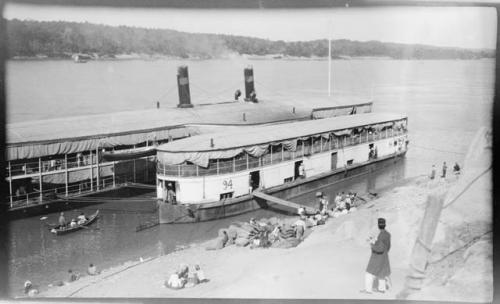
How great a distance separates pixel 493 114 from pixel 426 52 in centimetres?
185

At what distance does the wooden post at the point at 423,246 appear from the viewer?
857cm

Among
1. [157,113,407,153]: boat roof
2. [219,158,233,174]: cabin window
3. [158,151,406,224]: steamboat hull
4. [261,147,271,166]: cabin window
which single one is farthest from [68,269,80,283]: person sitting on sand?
[261,147,271,166]: cabin window

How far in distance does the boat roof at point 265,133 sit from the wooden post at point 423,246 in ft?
21.9

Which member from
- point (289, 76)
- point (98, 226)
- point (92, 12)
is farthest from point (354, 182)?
point (92, 12)

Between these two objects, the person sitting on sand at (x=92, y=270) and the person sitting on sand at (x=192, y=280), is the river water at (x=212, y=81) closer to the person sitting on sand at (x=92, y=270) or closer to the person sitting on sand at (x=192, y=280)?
the person sitting on sand at (x=92, y=270)

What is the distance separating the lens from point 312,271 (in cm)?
920

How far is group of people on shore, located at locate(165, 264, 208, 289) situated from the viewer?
9383 millimetres

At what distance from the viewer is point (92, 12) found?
31.1ft

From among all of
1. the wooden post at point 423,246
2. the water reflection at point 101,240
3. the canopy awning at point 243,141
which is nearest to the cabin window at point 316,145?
the canopy awning at point 243,141

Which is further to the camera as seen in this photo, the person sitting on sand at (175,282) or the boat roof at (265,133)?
the boat roof at (265,133)

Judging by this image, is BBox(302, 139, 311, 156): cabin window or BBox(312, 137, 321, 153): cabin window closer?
BBox(302, 139, 311, 156): cabin window

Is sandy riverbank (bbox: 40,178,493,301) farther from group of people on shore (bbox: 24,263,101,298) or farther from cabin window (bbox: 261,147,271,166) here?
cabin window (bbox: 261,147,271,166)

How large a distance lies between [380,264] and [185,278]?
369 centimetres

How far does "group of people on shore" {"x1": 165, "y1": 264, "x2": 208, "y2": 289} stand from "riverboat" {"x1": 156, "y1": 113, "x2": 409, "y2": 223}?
4.50 meters
